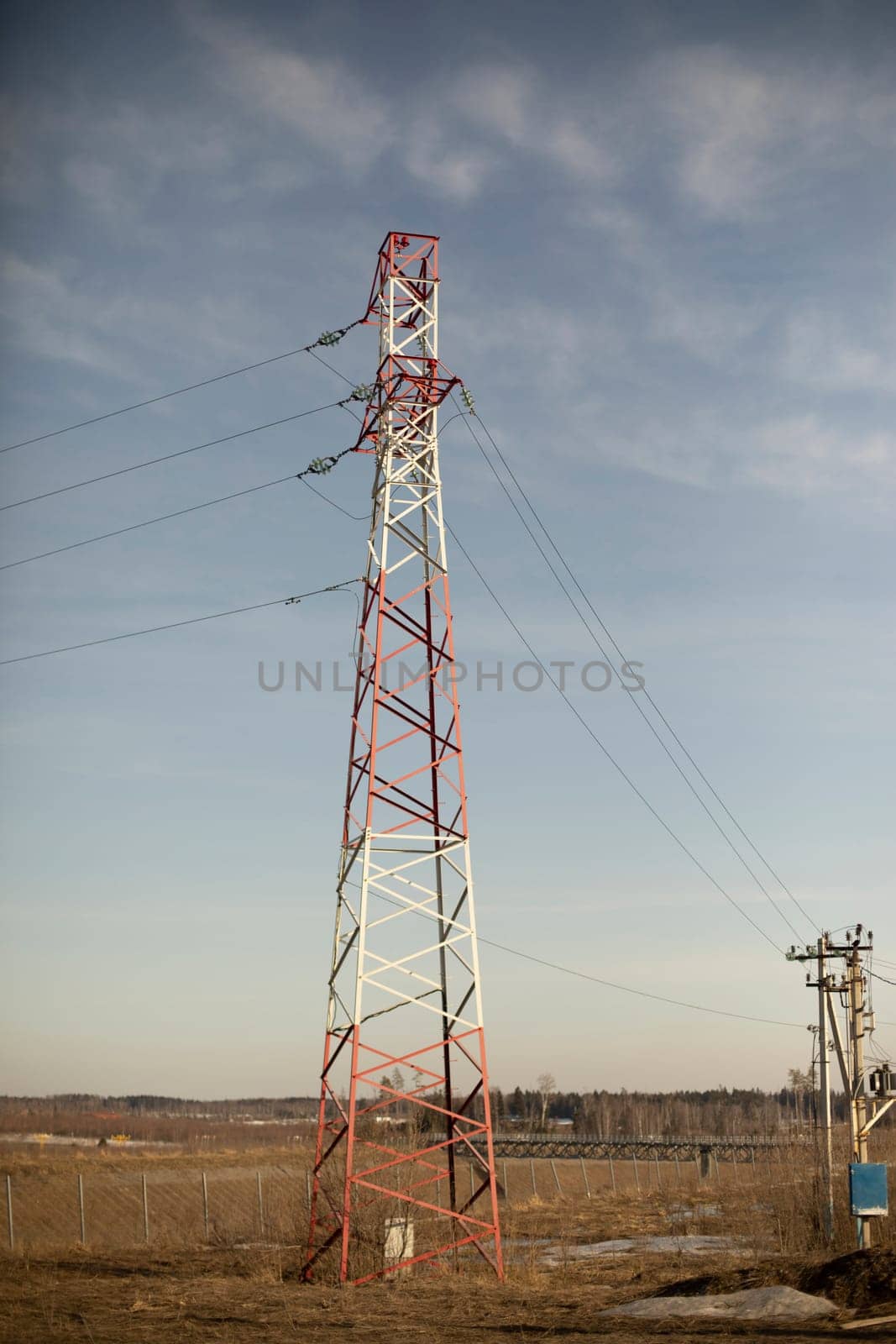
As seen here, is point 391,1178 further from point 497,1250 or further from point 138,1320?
point 138,1320

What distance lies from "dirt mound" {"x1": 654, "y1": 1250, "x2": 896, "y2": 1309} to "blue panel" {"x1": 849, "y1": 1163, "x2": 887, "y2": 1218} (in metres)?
1.73

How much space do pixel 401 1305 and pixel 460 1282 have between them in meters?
2.46

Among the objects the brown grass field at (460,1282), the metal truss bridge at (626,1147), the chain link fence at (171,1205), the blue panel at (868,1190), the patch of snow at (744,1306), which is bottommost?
A: the metal truss bridge at (626,1147)

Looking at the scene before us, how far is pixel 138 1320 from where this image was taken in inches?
726

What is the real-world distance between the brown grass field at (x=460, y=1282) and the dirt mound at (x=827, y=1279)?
0.03 metres

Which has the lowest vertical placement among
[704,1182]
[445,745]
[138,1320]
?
[704,1182]

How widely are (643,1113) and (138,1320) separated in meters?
178

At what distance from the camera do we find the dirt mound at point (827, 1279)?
1759 centimetres

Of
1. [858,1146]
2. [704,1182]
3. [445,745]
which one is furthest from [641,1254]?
[704,1182]

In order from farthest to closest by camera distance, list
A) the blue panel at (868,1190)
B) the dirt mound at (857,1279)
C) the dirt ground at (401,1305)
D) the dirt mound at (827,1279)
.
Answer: the blue panel at (868,1190) → the dirt mound at (827,1279) → the dirt mound at (857,1279) → the dirt ground at (401,1305)

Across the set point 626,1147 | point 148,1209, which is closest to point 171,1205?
point 148,1209

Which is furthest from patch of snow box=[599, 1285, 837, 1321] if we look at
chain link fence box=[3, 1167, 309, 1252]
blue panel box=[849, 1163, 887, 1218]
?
chain link fence box=[3, 1167, 309, 1252]

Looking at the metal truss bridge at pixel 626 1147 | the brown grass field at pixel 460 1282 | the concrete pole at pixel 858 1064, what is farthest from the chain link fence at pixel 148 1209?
the metal truss bridge at pixel 626 1147

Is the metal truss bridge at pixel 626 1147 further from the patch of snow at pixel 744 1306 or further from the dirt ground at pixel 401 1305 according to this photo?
the patch of snow at pixel 744 1306
